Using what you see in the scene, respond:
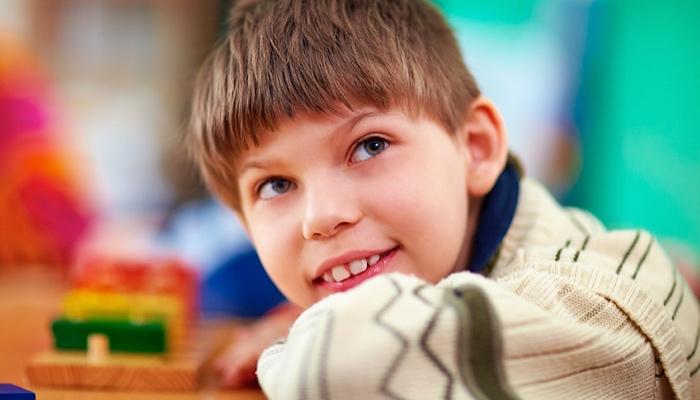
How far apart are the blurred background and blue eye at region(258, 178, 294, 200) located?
3.03ft

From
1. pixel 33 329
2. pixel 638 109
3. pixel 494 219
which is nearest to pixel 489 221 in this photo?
pixel 494 219

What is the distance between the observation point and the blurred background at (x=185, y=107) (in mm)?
1877

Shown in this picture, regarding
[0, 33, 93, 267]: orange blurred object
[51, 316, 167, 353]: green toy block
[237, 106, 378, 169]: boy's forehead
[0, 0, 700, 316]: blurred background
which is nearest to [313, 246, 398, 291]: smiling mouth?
[237, 106, 378, 169]: boy's forehead

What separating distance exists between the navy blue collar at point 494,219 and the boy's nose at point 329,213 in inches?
7.0

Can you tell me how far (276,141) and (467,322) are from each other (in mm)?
290

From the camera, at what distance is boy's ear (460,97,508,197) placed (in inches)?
33.5

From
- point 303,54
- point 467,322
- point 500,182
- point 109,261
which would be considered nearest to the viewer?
point 467,322

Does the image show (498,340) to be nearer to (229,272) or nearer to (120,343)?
(120,343)

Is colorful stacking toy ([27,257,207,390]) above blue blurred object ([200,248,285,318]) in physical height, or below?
above

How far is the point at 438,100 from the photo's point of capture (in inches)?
31.9

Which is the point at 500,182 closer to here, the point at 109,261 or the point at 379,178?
the point at 379,178

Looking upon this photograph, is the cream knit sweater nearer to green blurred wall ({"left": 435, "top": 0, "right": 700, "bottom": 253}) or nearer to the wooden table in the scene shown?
the wooden table

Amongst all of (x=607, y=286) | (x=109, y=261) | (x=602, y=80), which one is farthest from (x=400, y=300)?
(x=602, y=80)

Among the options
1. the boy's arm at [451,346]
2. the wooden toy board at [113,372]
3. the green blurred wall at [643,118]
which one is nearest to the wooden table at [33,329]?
the wooden toy board at [113,372]
